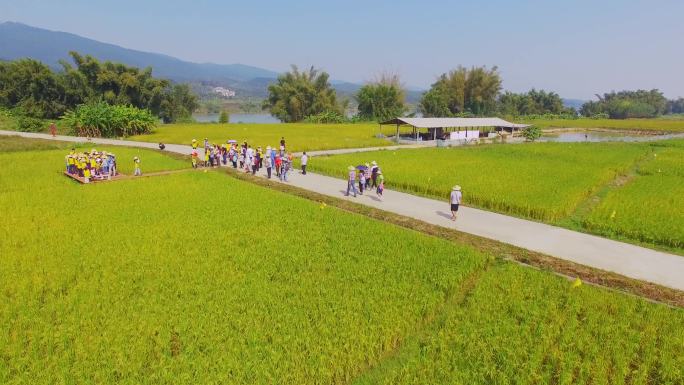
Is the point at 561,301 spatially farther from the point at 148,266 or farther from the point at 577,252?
the point at 148,266

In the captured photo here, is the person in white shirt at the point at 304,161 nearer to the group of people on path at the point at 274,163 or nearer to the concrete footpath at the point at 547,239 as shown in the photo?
the group of people on path at the point at 274,163

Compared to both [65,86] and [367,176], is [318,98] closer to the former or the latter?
[65,86]

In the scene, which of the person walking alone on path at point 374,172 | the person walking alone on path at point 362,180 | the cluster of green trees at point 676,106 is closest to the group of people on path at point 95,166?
the person walking alone on path at point 362,180

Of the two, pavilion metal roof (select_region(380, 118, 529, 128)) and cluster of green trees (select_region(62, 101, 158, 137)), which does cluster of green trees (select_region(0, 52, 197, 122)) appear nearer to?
cluster of green trees (select_region(62, 101, 158, 137))

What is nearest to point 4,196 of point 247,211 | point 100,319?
point 247,211

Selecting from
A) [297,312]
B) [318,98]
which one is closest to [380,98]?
[318,98]

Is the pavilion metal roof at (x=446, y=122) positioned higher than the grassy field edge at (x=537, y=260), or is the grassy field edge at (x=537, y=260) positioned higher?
the pavilion metal roof at (x=446, y=122)
